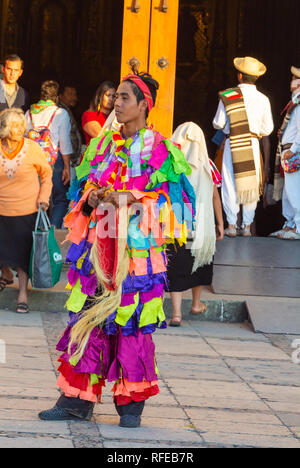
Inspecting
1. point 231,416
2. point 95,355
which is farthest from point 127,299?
point 231,416

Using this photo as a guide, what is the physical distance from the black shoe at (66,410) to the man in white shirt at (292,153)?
5368mm

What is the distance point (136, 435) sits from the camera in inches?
175

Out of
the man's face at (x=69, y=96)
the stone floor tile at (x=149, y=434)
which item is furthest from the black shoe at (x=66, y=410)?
the man's face at (x=69, y=96)

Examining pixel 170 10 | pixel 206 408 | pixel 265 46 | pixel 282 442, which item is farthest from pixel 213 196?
pixel 265 46

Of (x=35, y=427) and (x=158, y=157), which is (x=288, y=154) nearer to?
(x=158, y=157)

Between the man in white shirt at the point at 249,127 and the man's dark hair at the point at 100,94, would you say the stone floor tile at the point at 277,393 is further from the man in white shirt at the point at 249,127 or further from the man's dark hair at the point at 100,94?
the man's dark hair at the point at 100,94

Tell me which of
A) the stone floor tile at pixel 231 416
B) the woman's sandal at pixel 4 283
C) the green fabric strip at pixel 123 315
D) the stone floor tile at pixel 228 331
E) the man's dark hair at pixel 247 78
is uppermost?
the man's dark hair at pixel 247 78

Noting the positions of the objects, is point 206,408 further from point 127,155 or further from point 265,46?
point 265,46

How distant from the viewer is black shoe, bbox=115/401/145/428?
4.57 metres

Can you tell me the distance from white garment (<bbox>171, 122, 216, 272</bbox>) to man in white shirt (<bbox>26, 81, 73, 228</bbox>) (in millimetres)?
2493

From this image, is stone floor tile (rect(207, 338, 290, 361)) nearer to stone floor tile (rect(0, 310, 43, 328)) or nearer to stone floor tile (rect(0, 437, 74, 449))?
stone floor tile (rect(0, 310, 43, 328))

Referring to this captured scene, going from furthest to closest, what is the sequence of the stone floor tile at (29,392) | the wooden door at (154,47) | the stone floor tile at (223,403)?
1. the wooden door at (154,47)
2. the stone floor tile at (223,403)
3. the stone floor tile at (29,392)

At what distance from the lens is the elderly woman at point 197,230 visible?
A: 759 cm

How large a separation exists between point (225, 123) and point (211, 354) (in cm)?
361
